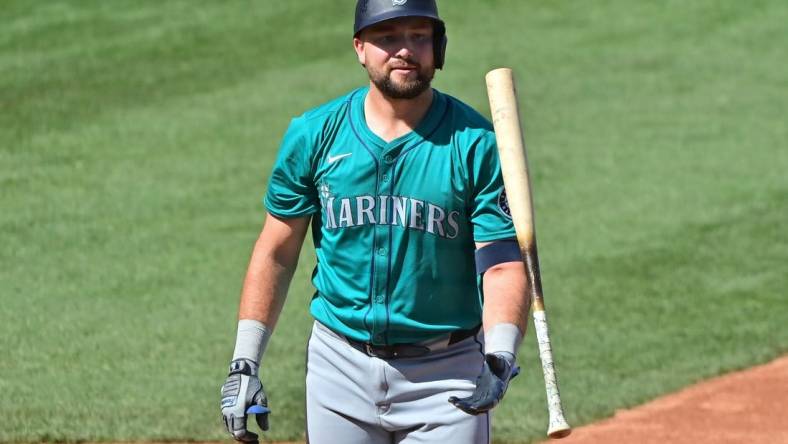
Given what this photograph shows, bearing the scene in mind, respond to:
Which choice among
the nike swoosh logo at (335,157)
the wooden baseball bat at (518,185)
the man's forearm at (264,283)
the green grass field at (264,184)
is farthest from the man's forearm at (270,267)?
the green grass field at (264,184)

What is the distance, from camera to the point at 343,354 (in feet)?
15.4

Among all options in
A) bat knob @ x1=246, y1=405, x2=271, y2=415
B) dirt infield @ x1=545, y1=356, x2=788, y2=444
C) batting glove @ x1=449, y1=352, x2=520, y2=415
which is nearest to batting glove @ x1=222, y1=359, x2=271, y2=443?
bat knob @ x1=246, y1=405, x2=271, y2=415

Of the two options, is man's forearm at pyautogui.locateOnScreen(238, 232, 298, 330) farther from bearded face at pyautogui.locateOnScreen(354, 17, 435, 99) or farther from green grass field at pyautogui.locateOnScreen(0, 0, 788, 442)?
green grass field at pyautogui.locateOnScreen(0, 0, 788, 442)

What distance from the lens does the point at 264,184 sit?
40.7ft

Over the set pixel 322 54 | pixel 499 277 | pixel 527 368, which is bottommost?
pixel 527 368

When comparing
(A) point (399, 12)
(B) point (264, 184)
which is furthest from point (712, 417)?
(B) point (264, 184)

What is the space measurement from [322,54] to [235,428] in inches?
465

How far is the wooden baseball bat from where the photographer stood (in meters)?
4.29

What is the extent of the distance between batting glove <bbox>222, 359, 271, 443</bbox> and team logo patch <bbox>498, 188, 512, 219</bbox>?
0.96 metres

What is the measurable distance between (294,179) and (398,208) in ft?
1.20

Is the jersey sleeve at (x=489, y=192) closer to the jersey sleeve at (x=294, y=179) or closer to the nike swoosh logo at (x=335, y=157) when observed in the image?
the nike swoosh logo at (x=335, y=157)

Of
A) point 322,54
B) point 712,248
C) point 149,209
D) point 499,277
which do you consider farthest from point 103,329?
point 322,54

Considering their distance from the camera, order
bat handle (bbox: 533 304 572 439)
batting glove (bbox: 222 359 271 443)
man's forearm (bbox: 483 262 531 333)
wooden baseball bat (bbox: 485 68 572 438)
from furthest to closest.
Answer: batting glove (bbox: 222 359 271 443)
man's forearm (bbox: 483 262 531 333)
wooden baseball bat (bbox: 485 68 572 438)
bat handle (bbox: 533 304 572 439)

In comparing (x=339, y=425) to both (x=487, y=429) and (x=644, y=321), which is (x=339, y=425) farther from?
(x=644, y=321)
